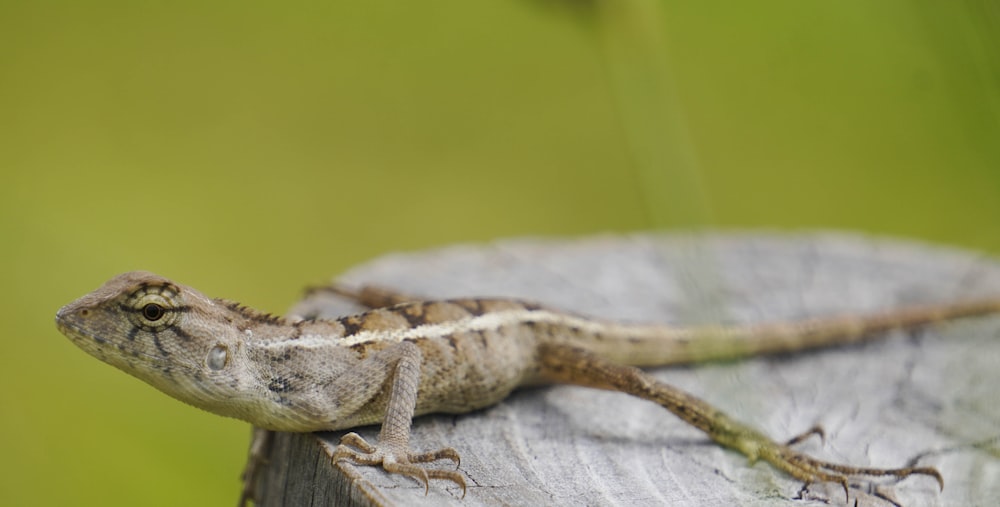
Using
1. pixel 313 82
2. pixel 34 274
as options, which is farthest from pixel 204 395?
pixel 313 82

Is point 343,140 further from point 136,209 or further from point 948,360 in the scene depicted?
point 948,360

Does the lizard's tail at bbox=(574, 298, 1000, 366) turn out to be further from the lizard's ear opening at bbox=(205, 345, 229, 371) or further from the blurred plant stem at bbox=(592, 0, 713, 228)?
the blurred plant stem at bbox=(592, 0, 713, 228)

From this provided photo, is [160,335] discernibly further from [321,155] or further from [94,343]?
[321,155]

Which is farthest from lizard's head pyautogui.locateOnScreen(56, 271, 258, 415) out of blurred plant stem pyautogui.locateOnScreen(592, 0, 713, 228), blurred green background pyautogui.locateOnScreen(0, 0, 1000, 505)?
blurred green background pyautogui.locateOnScreen(0, 0, 1000, 505)

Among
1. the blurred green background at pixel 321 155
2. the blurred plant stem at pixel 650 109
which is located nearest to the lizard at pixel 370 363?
the blurred plant stem at pixel 650 109

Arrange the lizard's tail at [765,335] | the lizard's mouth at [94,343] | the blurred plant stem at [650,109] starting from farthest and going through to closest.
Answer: the lizard's tail at [765,335] < the lizard's mouth at [94,343] < the blurred plant stem at [650,109]

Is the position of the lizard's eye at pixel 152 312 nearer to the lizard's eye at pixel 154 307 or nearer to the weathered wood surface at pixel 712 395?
the lizard's eye at pixel 154 307

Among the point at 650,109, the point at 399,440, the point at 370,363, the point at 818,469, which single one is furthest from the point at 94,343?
the point at 818,469
